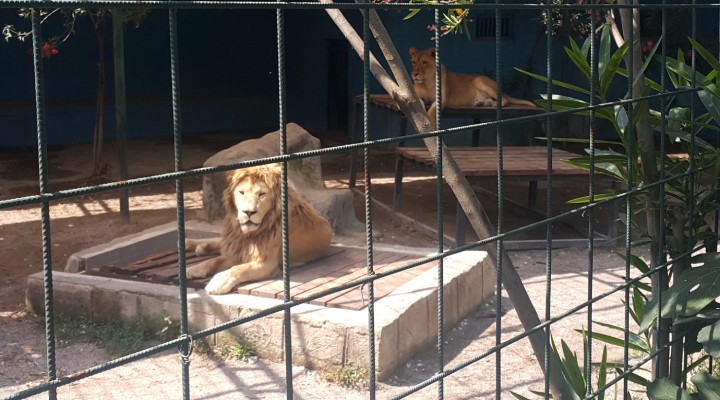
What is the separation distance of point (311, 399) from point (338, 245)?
2.29 metres

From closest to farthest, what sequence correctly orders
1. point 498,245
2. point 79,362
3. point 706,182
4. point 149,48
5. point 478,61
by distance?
point 498,245 < point 706,182 < point 79,362 < point 478,61 < point 149,48

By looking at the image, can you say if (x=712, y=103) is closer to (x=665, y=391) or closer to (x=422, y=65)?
(x=665, y=391)

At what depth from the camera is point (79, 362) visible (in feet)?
16.6

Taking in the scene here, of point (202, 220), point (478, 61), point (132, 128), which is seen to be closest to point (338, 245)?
point (202, 220)

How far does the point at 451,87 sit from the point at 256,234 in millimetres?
5496

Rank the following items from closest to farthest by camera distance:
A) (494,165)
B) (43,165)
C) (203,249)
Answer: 1. (43,165)
2. (203,249)
3. (494,165)

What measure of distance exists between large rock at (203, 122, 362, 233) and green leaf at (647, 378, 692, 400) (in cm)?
453

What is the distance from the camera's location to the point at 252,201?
5.61 metres

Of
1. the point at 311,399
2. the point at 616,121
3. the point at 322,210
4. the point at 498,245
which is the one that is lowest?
the point at 311,399

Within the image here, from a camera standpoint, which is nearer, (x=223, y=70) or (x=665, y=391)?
(x=665, y=391)

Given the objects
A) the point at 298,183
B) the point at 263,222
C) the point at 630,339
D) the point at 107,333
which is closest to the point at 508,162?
the point at 298,183

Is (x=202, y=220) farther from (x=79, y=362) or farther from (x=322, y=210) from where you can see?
(x=79, y=362)

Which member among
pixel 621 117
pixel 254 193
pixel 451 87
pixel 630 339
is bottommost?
pixel 630 339

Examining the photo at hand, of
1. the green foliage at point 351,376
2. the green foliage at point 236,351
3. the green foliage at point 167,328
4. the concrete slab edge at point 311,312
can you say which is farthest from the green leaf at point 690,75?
the green foliage at point 167,328
